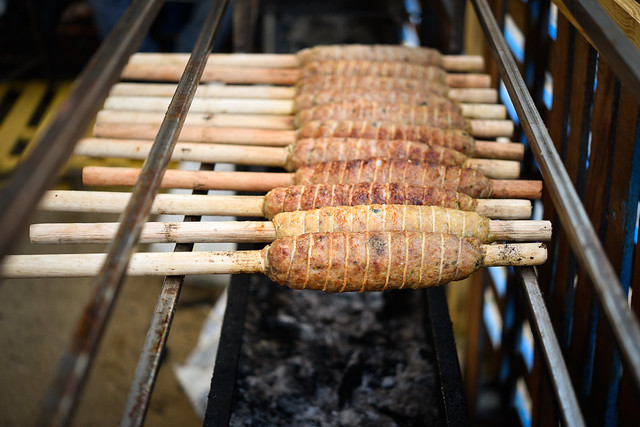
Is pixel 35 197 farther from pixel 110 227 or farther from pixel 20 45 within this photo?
pixel 20 45

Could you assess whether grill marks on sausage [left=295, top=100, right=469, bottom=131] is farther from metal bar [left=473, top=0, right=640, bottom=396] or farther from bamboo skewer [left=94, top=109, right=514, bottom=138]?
metal bar [left=473, top=0, right=640, bottom=396]

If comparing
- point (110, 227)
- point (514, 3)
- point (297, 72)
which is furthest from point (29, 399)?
point (514, 3)

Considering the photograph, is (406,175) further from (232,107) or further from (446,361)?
(232,107)

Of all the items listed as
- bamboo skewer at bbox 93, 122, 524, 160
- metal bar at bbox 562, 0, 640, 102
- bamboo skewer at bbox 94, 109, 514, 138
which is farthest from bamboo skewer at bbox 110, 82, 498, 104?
metal bar at bbox 562, 0, 640, 102

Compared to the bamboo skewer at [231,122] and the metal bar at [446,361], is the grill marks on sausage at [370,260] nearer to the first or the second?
the metal bar at [446,361]

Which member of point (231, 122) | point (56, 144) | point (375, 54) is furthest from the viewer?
point (375, 54)

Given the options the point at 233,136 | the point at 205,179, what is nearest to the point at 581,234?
the point at 205,179

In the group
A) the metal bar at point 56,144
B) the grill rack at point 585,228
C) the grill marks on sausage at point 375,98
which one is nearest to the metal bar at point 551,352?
the grill rack at point 585,228
